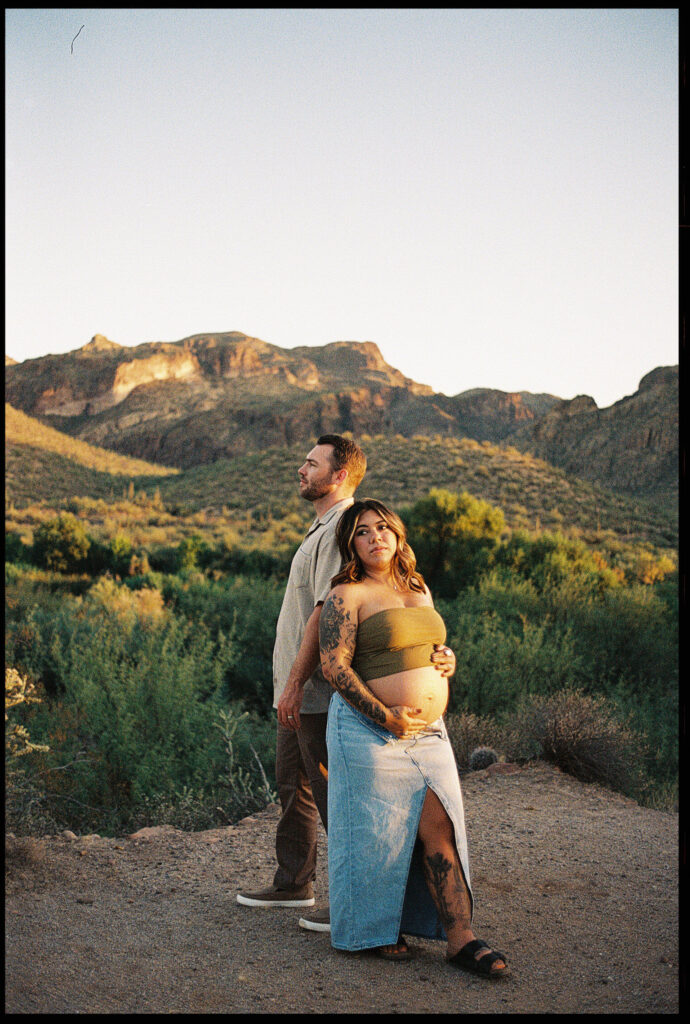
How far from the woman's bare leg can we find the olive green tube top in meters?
0.54

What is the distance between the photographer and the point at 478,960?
3.57 meters

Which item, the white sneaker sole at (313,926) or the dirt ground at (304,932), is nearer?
the dirt ground at (304,932)

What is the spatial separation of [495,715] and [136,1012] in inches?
260

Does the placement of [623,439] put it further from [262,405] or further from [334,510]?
[334,510]

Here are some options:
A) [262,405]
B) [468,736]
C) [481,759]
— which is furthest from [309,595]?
[262,405]

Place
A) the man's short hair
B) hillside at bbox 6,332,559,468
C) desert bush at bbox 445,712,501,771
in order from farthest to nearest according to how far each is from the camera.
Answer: hillside at bbox 6,332,559,468 → desert bush at bbox 445,712,501,771 → the man's short hair

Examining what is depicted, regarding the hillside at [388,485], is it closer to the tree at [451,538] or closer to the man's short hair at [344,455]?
the tree at [451,538]

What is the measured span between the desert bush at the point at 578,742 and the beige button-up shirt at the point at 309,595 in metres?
4.16

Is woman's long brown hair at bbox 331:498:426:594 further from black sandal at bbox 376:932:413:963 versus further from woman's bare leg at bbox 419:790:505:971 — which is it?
black sandal at bbox 376:932:413:963

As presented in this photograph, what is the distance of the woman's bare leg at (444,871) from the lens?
11.8ft

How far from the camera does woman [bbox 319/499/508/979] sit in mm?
3588

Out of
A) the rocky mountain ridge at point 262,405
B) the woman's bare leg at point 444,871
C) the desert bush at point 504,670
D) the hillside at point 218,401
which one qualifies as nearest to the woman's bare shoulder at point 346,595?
the woman's bare leg at point 444,871

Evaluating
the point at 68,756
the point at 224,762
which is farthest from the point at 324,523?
the point at 68,756

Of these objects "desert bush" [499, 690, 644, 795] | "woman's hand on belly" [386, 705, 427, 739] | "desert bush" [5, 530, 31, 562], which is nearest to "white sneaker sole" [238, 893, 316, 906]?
"woman's hand on belly" [386, 705, 427, 739]
